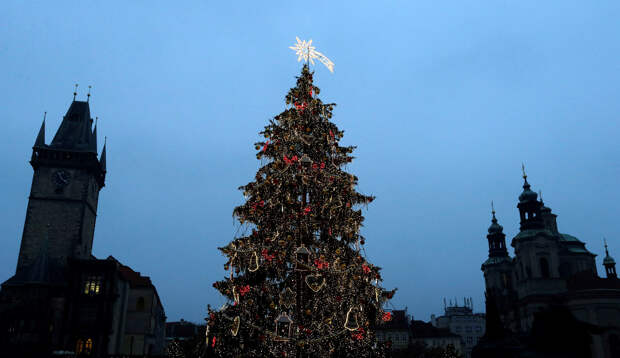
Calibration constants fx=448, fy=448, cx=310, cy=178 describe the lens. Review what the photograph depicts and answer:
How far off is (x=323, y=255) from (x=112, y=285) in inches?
1432

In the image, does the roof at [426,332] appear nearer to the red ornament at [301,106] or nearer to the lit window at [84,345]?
the lit window at [84,345]

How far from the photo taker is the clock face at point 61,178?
49.2m

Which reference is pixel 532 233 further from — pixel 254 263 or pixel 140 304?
pixel 254 263

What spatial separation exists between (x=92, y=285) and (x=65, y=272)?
3.40 meters

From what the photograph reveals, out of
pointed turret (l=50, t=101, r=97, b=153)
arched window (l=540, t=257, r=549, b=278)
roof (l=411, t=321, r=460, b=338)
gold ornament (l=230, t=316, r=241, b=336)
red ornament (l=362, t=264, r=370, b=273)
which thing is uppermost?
pointed turret (l=50, t=101, r=97, b=153)

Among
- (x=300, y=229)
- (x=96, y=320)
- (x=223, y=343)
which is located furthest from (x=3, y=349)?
(x=300, y=229)

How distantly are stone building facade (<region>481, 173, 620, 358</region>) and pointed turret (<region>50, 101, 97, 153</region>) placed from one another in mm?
47544

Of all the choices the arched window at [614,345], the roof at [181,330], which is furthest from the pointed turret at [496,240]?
the roof at [181,330]

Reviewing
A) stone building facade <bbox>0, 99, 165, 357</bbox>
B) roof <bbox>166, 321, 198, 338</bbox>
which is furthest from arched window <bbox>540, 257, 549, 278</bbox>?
roof <bbox>166, 321, 198, 338</bbox>

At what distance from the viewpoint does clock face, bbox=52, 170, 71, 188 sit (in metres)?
49.2

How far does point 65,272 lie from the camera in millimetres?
45812

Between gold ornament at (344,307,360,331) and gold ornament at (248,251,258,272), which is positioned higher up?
gold ornament at (248,251,258,272)

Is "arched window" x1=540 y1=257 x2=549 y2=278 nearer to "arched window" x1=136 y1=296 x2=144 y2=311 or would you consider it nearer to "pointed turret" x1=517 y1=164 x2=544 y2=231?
"pointed turret" x1=517 y1=164 x2=544 y2=231

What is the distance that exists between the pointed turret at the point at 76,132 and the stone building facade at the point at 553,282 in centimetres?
4754
